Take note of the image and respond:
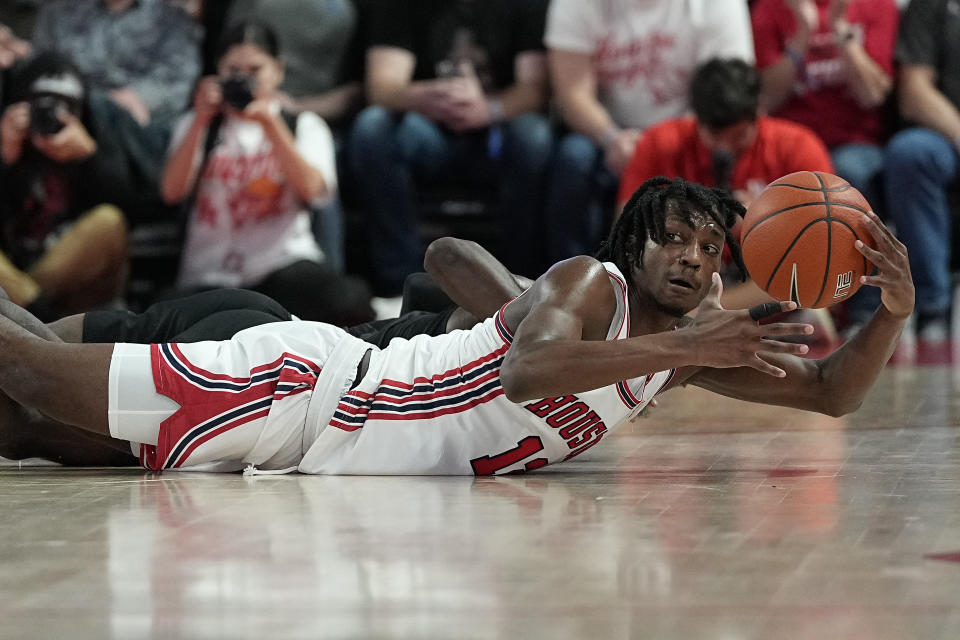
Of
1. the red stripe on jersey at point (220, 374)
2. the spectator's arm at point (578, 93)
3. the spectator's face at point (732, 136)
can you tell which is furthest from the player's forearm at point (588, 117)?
the red stripe on jersey at point (220, 374)

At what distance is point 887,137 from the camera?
7.98 m

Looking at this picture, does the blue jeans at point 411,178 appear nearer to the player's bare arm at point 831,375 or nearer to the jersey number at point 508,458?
the player's bare arm at point 831,375

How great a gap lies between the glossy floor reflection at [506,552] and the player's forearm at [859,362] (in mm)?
198

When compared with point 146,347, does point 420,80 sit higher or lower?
higher

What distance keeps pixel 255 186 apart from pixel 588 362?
460 centimetres

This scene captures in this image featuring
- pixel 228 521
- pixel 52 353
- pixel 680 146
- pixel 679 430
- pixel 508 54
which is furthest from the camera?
pixel 508 54

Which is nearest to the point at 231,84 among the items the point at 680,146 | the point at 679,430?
the point at 680,146

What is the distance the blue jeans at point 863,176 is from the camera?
24.7 ft

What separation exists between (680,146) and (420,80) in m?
1.84

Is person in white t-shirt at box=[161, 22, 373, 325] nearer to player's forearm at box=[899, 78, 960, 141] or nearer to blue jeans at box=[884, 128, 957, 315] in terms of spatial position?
blue jeans at box=[884, 128, 957, 315]

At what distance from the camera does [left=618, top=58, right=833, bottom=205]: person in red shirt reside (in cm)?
675

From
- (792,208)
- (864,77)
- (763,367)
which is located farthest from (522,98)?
(763,367)

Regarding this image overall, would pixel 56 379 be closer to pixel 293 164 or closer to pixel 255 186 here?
pixel 293 164

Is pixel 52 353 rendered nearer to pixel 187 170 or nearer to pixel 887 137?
pixel 187 170
